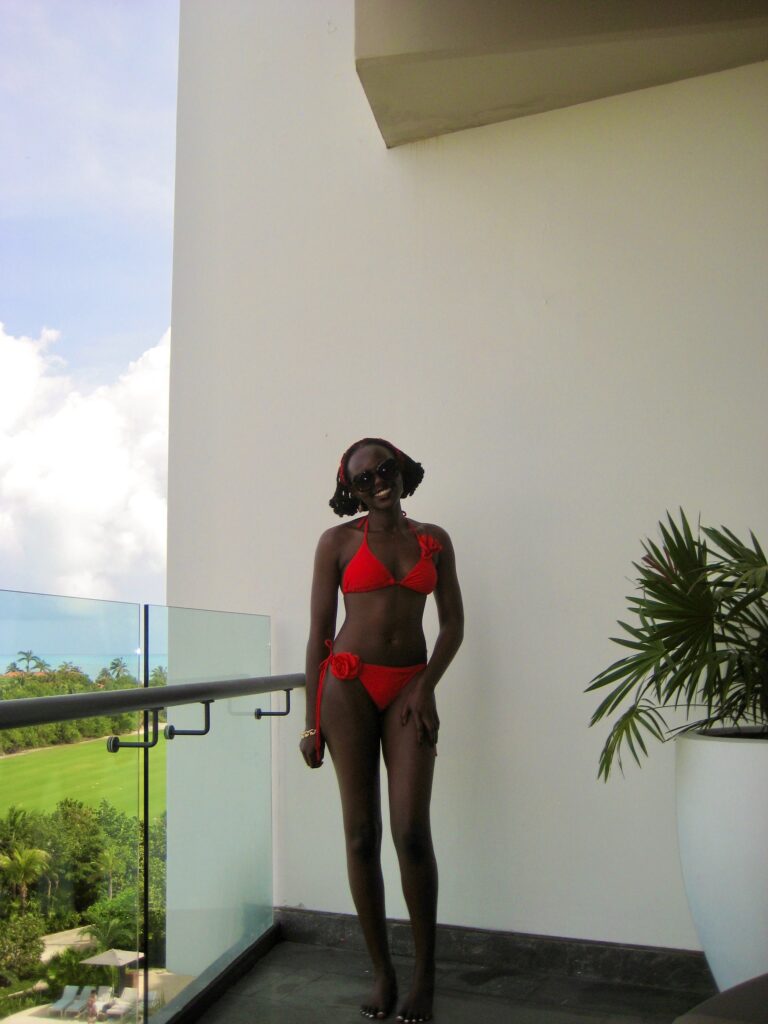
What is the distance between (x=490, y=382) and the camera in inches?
Answer: 132

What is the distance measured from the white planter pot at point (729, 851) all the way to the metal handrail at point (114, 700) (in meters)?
1.30

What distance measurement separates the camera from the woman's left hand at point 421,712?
9.13ft

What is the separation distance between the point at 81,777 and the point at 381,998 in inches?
45.1

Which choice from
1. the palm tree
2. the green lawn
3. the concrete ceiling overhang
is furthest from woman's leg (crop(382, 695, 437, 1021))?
the concrete ceiling overhang

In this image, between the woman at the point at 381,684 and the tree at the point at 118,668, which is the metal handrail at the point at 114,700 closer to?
the tree at the point at 118,668

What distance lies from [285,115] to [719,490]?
2144mm

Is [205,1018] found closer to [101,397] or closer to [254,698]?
[254,698]

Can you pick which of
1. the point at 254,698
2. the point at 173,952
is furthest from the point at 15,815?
the point at 254,698

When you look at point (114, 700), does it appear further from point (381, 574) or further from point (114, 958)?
point (381, 574)

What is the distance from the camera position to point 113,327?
21.8ft

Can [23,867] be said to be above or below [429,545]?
below

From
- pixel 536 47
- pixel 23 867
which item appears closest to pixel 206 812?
pixel 23 867

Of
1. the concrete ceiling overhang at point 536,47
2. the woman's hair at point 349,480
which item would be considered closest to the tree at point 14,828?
the woman's hair at point 349,480

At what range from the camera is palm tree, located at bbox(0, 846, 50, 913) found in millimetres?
1918
